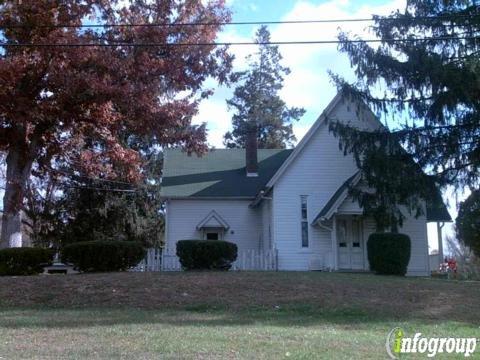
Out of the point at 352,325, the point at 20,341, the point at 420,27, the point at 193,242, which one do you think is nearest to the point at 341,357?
the point at 352,325

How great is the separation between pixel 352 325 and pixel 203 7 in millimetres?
14875

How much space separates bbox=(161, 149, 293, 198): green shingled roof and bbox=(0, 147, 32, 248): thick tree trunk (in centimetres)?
864

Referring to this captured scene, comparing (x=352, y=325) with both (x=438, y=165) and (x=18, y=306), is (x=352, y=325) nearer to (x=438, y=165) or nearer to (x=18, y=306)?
(x=18, y=306)

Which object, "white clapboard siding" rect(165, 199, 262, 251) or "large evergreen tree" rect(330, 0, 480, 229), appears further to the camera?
"white clapboard siding" rect(165, 199, 262, 251)

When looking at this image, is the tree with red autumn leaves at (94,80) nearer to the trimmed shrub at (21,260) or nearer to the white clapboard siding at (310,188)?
the trimmed shrub at (21,260)

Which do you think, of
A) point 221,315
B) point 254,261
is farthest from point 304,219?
point 221,315

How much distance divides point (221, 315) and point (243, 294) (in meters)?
2.01

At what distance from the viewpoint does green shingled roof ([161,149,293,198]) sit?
29609 millimetres

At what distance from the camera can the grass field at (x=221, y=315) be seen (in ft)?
29.7

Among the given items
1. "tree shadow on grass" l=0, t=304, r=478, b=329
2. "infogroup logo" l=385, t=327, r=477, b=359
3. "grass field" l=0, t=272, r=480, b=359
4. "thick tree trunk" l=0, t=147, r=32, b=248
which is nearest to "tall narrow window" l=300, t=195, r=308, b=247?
"grass field" l=0, t=272, r=480, b=359

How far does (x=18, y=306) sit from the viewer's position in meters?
13.9

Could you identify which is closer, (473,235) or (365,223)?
(473,235)

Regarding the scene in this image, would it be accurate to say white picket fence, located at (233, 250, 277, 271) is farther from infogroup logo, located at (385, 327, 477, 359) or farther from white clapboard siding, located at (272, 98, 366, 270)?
infogroup logo, located at (385, 327, 477, 359)

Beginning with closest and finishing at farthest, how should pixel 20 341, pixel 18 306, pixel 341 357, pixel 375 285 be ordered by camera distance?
pixel 341 357 → pixel 20 341 → pixel 18 306 → pixel 375 285
